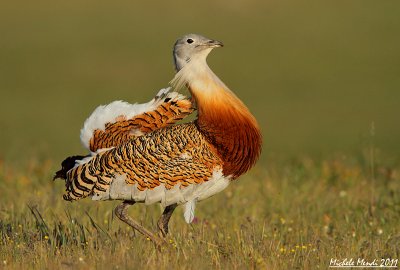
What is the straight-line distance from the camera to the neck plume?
17.2 feet

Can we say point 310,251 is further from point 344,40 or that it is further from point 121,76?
point 344,40

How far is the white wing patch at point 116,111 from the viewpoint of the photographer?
559cm

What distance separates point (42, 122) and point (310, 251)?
34.0ft

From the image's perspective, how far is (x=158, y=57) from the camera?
65.0 ft

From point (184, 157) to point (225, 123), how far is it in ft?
1.05

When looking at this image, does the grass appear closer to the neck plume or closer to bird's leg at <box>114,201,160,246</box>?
bird's leg at <box>114,201,160,246</box>

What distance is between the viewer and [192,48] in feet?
17.9

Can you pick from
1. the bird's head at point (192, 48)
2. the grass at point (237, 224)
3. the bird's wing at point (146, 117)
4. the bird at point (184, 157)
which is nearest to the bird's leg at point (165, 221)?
the bird at point (184, 157)

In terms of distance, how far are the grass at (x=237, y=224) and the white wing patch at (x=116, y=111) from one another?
54 centimetres

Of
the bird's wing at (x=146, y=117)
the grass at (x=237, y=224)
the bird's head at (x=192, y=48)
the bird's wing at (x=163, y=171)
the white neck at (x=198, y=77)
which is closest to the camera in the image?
the grass at (x=237, y=224)

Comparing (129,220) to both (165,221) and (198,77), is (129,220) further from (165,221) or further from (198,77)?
(198,77)

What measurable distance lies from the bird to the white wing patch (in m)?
0.14

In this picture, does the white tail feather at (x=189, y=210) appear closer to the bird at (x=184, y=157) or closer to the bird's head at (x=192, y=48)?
the bird at (x=184, y=157)

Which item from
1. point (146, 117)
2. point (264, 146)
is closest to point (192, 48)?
point (146, 117)
